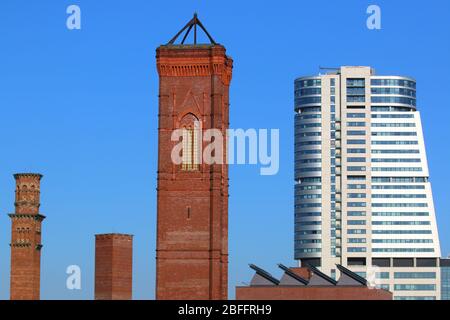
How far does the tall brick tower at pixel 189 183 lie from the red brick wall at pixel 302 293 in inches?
783

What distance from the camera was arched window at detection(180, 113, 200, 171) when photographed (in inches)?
5089

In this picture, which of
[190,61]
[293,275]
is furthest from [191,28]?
[293,275]

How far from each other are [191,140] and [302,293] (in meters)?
32.5

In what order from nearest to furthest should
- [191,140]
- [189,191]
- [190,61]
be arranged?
[191,140] → [189,191] → [190,61]

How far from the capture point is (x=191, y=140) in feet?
424

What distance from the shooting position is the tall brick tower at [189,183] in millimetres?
128750

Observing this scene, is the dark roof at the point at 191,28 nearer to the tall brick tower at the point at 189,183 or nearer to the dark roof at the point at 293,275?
the tall brick tower at the point at 189,183

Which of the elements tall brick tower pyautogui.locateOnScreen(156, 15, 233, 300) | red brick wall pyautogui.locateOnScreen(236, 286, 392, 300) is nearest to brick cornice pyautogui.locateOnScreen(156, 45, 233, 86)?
tall brick tower pyautogui.locateOnScreen(156, 15, 233, 300)

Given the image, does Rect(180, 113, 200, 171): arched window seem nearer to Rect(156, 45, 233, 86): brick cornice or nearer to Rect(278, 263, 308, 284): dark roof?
Rect(156, 45, 233, 86): brick cornice

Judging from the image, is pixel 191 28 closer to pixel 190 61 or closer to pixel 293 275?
pixel 190 61

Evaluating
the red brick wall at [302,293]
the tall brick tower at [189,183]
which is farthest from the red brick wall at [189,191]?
the red brick wall at [302,293]

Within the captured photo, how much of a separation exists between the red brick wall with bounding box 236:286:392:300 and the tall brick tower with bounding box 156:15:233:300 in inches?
783
